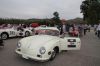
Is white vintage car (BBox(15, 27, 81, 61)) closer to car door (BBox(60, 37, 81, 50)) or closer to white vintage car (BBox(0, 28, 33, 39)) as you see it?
car door (BBox(60, 37, 81, 50))

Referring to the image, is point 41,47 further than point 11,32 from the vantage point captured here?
No

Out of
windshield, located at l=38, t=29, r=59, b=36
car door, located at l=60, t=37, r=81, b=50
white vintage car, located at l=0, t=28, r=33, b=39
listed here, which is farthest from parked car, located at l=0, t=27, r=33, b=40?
car door, located at l=60, t=37, r=81, b=50

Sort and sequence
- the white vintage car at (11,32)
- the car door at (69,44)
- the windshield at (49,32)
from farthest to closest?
the white vintage car at (11,32), the windshield at (49,32), the car door at (69,44)

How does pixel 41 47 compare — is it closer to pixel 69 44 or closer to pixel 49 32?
pixel 69 44

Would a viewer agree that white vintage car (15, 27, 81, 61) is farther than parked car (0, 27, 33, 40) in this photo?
No

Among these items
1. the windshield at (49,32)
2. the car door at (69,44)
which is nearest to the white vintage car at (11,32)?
the windshield at (49,32)

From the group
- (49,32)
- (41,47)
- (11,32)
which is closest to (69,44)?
(49,32)

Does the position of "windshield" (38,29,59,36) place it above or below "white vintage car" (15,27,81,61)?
above

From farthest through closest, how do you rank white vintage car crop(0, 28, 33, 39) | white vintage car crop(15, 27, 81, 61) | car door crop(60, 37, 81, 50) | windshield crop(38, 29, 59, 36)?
white vintage car crop(0, 28, 33, 39)
windshield crop(38, 29, 59, 36)
car door crop(60, 37, 81, 50)
white vintage car crop(15, 27, 81, 61)

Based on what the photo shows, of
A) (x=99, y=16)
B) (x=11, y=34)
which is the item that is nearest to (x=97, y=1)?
(x=99, y=16)

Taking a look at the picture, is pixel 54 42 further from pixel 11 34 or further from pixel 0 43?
pixel 11 34

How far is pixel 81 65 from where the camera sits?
18.2ft

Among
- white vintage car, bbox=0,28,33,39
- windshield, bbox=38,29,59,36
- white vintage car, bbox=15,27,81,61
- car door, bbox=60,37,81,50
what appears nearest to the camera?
white vintage car, bbox=15,27,81,61

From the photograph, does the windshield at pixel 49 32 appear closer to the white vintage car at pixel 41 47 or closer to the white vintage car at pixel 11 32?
the white vintage car at pixel 41 47
